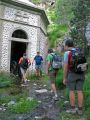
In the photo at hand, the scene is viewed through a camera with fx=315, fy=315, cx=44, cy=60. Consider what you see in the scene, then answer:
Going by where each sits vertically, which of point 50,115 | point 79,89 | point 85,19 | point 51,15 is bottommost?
point 50,115

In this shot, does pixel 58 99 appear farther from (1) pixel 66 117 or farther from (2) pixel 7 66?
(2) pixel 7 66

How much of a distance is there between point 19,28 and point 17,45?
356 centimetres

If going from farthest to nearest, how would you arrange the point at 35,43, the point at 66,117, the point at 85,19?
1. the point at 35,43
2. the point at 85,19
3. the point at 66,117

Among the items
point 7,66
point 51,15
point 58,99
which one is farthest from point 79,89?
point 51,15

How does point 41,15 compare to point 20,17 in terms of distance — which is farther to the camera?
point 41,15

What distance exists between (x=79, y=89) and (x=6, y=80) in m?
7.92

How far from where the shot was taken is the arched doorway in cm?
1942

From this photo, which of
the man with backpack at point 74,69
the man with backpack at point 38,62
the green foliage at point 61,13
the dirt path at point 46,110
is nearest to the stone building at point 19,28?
the man with backpack at point 38,62

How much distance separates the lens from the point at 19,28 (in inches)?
754

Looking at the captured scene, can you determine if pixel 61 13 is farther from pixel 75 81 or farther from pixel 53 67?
pixel 75 81

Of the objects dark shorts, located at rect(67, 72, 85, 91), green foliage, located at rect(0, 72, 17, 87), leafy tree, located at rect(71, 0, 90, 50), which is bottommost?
green foliage, located at rect(0, 72, 17, 87)

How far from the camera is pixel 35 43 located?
66.3 feet

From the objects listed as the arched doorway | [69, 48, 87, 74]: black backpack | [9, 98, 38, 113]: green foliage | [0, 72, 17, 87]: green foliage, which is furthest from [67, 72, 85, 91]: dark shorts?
the arched doorway

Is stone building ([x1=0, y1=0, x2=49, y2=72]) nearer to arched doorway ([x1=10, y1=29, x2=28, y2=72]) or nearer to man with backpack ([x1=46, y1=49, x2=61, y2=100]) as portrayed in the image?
arched doorway ([x1=10, y1=29, x2=28, y2=72])
